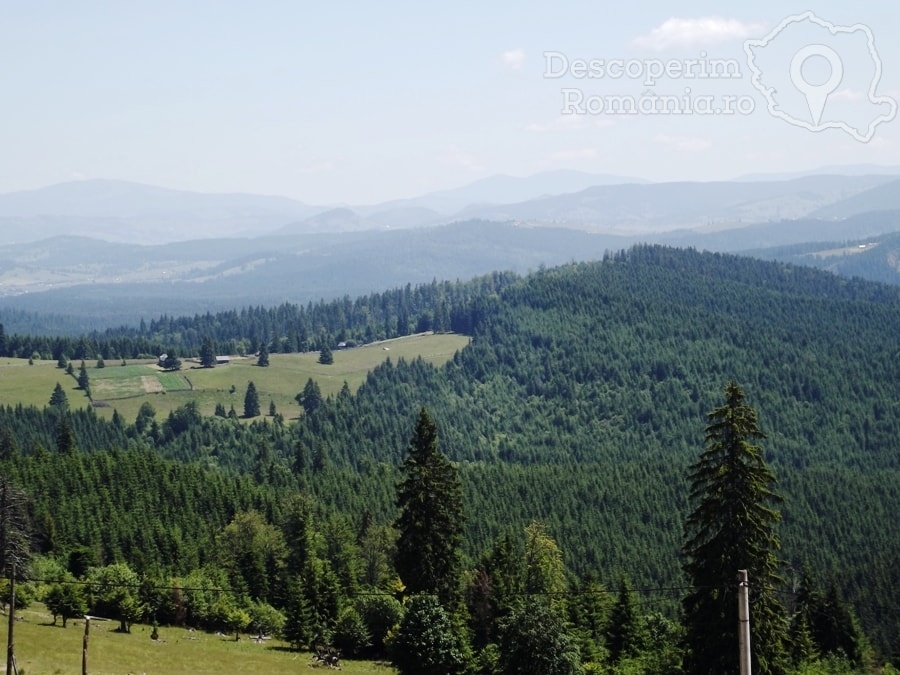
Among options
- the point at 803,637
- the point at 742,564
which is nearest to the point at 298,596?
the point at 803,637

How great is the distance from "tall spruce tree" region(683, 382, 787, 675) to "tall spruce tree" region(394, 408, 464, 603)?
26.1m

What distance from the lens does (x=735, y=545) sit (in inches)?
2024

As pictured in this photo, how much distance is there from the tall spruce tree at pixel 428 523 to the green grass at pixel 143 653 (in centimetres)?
1033

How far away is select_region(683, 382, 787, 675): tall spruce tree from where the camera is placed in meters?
51.0

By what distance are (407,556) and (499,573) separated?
17.6 m

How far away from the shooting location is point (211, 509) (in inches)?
5758

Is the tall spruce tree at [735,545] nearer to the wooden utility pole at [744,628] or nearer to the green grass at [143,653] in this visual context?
the wooden utility pole at [744,628]

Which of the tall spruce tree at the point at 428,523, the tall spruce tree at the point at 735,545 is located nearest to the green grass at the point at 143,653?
the tall spruce tree at the point at 428,523

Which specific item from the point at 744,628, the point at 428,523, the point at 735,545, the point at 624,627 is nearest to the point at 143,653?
the point at 428,523

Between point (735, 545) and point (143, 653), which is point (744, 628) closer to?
point (735, 545)

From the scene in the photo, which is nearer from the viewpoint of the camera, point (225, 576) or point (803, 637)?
point (803, 637)

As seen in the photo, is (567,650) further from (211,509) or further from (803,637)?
(211,509)

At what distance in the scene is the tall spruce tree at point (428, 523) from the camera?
7450 centimetres

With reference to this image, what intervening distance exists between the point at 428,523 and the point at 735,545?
28.2 meters
